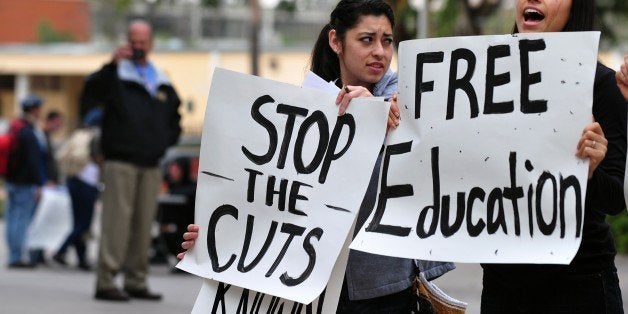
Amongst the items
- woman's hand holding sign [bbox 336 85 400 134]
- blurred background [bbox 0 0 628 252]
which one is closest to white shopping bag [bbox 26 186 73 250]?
woman's hand holding sign [bbox 336 85 400 134]

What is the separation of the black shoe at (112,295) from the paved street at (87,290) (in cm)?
7

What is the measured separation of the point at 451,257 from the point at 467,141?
0.35 m

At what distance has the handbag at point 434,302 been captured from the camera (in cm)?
454

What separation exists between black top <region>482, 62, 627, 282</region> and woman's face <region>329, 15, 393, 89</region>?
32.2 inches

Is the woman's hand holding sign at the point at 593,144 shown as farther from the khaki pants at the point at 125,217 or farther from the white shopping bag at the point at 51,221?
the white shopping bag at the point at 51,221

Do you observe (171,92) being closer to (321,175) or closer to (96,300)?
(96,300)

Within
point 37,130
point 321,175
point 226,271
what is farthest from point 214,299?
point 37,130

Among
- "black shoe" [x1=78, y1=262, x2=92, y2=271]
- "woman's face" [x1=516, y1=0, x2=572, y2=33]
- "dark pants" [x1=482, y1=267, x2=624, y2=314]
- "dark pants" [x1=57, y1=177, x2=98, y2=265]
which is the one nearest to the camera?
"dark pants" [x1=482, y1=267, x2=624, y2=314]

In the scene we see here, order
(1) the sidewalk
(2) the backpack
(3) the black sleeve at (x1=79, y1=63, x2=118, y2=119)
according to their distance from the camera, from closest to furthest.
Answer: (1) the sidewalk
(3) the black sleeve at (x1=79, y1=63, x2=118, y2=119)
(2) the backpack

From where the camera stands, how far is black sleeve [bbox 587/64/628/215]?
3.99m

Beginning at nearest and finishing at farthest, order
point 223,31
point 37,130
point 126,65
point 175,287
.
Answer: point 126,65 → point 175,287 → point 37,130 → point 223,31

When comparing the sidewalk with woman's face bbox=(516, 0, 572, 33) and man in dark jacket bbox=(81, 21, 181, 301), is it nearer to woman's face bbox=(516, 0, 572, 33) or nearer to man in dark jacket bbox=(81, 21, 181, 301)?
man in dark jacket bbox=(81, 21, 181, 301)

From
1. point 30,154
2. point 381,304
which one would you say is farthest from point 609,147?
point 30,154

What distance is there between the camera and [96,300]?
11.0 metres
